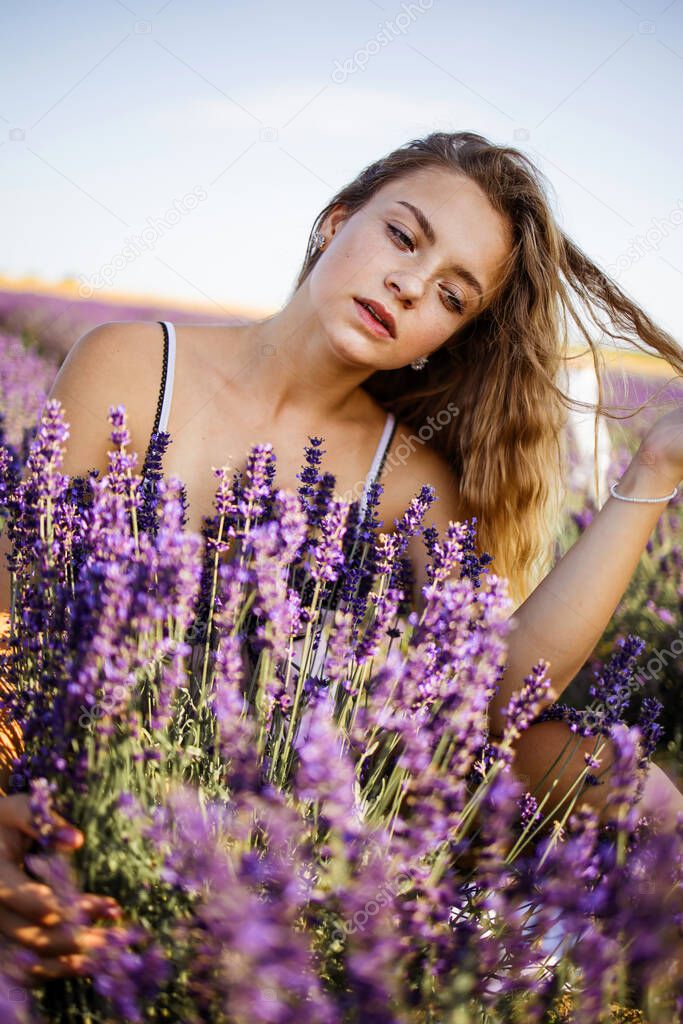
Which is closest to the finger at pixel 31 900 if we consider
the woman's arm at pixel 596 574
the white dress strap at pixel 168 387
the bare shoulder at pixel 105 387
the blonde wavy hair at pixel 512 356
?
the woman's arm at pixel 596 574

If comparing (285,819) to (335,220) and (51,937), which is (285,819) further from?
(335,220)

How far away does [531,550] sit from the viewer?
273cm

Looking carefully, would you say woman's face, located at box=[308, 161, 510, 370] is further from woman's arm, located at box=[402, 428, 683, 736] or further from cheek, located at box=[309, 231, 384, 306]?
woman's arm, located at box=[402, 428, 683, 736]

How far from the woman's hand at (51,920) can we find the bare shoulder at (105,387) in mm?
1311

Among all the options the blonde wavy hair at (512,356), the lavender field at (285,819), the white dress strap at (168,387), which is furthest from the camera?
the blonde wavy hair at (512,356)

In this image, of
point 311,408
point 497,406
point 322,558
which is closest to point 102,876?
point 322,558

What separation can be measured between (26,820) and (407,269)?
1525mm

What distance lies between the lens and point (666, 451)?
5.88 feet

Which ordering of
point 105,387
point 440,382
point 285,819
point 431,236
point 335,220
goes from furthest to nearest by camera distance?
point 440,382 < point 335,220 < point 105,387 < point 431,236 < point 285,819

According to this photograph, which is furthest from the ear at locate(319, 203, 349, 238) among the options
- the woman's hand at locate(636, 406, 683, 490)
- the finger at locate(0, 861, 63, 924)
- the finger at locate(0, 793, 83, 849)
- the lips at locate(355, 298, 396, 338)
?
the finger at locate(0, 861, 63, 924)

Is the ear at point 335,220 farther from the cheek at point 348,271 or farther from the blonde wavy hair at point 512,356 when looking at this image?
the cheek at point 348,271

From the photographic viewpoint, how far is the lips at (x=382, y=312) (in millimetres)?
2076

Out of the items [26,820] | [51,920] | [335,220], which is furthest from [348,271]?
[51,920]

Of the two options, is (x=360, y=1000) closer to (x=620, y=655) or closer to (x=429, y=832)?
(x=429, y=832)
